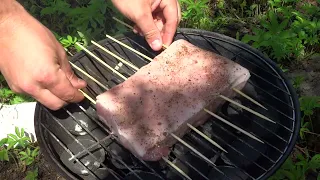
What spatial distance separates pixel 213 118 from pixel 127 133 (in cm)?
81

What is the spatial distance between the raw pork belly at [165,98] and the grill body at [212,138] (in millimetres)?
176

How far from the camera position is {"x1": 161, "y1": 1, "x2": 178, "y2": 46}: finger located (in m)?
3.37

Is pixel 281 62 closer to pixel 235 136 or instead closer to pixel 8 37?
pixel 235 136

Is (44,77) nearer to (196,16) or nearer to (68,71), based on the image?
(68,71)

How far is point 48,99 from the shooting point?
9.45 feet

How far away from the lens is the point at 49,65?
2684 millimetres

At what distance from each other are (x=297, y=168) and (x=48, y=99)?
2.39 metres

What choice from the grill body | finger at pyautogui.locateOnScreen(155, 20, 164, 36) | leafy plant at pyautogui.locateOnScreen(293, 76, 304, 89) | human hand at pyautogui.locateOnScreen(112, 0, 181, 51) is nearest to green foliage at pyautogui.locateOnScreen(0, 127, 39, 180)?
the grill body

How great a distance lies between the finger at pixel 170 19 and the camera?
11.1 feet

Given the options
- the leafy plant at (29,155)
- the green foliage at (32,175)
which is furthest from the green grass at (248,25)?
the green foliage at (32,175)

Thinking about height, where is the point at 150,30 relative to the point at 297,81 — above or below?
above

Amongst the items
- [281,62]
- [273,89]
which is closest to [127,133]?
[273,89]

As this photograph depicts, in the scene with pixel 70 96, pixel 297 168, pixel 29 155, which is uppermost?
pixel 70 96

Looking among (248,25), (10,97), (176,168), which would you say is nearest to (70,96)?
(176,168)
